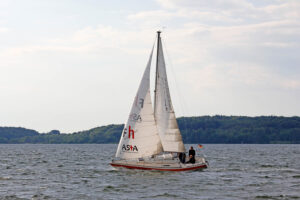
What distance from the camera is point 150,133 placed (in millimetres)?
41844

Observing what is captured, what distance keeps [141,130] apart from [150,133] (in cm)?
82

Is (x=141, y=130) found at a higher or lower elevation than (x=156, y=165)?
higher

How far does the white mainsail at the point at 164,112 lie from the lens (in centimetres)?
4219

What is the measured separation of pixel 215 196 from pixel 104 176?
14.3m

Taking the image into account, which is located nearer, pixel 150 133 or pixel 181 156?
pixel 150 133

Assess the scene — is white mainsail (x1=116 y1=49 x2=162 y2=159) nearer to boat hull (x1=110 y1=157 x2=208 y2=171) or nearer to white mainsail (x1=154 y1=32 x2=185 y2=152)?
boat hull (x1=110 y1=157 x2=208 y2=171)

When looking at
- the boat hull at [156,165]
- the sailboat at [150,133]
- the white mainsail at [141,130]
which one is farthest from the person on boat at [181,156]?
the white mainsail at [141,130]

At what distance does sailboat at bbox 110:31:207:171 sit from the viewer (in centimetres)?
4150

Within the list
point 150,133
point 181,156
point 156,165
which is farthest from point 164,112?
point 156,165

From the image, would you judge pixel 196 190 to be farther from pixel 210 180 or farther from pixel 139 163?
pixel 139 163

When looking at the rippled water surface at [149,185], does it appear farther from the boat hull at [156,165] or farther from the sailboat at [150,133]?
the sailboat at [150,133]

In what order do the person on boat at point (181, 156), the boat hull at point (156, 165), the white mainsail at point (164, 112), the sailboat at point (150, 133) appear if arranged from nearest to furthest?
the boat hull at point (156, 165)
the sailboat at point (150, 133)
the white mainsail at point (164, 112)
the person on boat at point (181, 156)

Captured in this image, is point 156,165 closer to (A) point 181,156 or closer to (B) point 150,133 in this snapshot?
(B) point 150,133

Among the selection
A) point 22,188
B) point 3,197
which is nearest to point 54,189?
point 22,188
